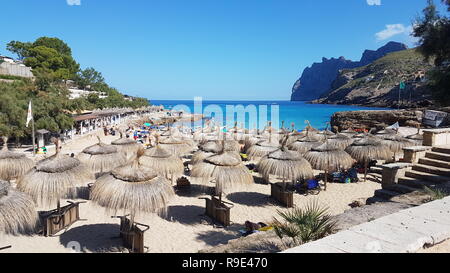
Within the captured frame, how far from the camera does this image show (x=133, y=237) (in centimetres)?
740

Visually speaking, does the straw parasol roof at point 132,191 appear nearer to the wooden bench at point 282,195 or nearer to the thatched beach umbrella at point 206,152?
the wooden bench at point 282,195

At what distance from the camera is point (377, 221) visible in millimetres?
4199

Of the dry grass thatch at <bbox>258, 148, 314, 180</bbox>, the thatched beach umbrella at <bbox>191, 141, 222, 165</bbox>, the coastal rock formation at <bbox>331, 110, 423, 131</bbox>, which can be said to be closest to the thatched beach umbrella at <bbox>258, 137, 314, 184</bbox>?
the dry grass thatch at <bbox>258, 148, 314, 180</bbox>

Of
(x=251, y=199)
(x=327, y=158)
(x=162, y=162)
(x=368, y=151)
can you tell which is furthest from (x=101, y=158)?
(x=368, y=151)

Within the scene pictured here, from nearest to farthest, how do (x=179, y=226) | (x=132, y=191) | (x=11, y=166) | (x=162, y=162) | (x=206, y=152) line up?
(x=132, y=191) < (x=179, y=226) < (x=11, y=166) < (x=162, y=162) < (x=206, y=152)

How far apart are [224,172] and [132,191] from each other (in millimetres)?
3241

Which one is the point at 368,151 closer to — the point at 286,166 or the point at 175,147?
the point at 286,166

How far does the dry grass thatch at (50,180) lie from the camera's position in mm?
7363

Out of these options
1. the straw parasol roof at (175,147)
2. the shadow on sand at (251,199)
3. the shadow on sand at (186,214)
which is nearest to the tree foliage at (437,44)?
the shadow on sand at (251,199)

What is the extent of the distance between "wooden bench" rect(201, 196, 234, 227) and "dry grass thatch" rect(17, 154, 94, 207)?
4176 mm

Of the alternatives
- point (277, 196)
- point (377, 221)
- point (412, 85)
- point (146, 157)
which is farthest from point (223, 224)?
point (412, 85)

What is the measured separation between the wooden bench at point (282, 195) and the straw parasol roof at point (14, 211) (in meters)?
8.26

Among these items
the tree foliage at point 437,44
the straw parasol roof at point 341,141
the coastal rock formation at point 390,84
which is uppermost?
the coastal rock formation at point 390,84
